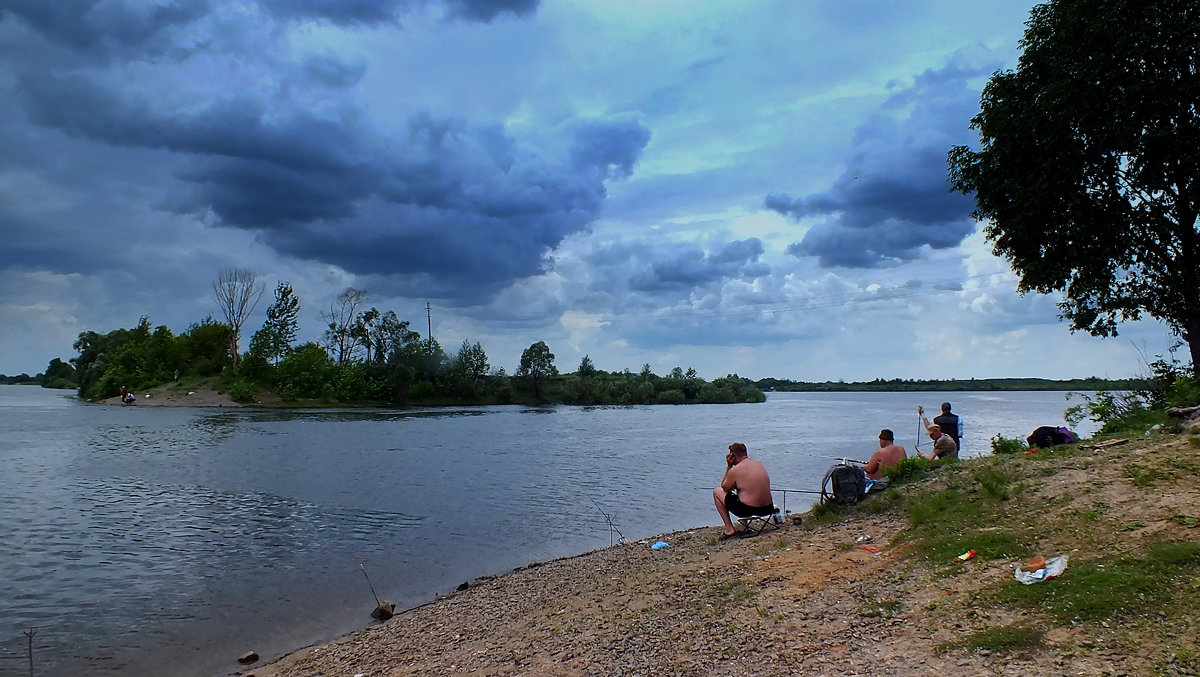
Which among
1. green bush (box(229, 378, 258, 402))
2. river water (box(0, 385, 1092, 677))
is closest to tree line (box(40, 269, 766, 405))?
green bush (box(229, 378, 258, 402))

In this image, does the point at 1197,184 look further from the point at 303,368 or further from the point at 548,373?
the point at 548,373

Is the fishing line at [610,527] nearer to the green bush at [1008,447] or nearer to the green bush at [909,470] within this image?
the green bush at [909,470]

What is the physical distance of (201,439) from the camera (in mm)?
38719

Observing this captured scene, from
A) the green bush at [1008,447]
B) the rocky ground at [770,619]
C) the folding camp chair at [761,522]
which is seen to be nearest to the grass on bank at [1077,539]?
the rocky ground at [770,619]

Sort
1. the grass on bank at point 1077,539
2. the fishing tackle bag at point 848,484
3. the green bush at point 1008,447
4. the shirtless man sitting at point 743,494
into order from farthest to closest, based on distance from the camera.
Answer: the green bush at point 1008,447
the shirtless man sitting at point 743,494
the fishing tackle bag at point 848,484
the grass on bank at point 1077,539

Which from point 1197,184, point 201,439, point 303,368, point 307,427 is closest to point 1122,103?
point 1197,184

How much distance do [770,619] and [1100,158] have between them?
15.6m

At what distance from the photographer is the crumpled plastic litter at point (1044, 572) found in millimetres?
6116

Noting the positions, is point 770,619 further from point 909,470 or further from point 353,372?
point 353,372

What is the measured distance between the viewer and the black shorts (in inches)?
486

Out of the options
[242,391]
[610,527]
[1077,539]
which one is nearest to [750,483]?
[610,527]

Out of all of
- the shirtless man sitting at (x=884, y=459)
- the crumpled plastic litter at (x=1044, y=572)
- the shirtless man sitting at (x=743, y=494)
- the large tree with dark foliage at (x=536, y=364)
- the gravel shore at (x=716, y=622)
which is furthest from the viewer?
the large tree with dark foliage at (x=536, y=364)

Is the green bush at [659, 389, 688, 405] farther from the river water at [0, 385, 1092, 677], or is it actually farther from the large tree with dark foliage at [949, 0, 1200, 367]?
the large tree with dark foliage at [949, 0, 1200, 367]

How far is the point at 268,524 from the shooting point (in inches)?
681
